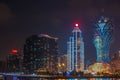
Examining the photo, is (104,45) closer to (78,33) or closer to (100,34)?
(100,34)

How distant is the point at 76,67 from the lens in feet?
498

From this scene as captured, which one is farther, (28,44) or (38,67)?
(28,44)

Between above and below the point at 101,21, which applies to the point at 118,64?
Result: below

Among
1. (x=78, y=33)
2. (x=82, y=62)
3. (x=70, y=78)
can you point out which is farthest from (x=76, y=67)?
(x=70, y=78)

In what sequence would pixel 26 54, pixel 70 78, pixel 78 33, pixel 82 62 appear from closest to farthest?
pixel 70 78
pixel 26 54
pixel 82 62
pixel 78 33

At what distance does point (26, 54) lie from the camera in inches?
5650

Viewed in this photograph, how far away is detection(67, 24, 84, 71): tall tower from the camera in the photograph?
15175 cm

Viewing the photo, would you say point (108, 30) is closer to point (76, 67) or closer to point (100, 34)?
point (100, 34)

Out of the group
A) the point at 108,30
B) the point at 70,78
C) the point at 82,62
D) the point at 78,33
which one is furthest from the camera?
the point at 78,33

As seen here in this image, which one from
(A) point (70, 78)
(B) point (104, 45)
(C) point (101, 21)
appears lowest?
(A) point (70, 78)

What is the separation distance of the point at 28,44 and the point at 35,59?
9.54 meters

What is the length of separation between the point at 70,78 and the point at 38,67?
31960 millimetres

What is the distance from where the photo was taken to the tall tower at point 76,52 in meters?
152

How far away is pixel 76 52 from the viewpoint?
6250 inches
